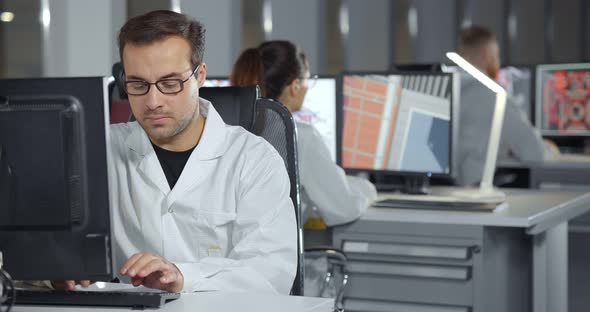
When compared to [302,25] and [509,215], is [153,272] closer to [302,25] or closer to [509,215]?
[509,215]

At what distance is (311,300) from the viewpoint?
1.95m

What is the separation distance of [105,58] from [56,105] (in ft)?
13.0

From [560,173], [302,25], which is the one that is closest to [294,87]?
[560,173]

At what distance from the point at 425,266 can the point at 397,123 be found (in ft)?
Answer: 2.41

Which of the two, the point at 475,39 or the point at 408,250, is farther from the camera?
the point at 475,39

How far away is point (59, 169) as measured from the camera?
170 cm

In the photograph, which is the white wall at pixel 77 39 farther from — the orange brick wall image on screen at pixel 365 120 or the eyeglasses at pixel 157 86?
the eyeglasses at pixel 157 86

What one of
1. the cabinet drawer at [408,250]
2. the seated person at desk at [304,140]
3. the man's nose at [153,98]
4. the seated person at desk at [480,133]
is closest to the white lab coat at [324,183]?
the seated person at desk at [304,140]

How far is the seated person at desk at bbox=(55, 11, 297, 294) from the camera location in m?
2.20

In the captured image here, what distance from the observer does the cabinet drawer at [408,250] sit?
322cm

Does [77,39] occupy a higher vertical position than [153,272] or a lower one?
higher

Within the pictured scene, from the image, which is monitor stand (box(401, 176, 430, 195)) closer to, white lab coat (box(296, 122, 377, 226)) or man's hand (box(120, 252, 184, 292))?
white lab coat (box(296, 122, 377, 226))

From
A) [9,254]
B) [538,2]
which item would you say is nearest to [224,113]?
[9,254]

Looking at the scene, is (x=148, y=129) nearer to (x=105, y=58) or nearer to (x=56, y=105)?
(x=56, y=105)
